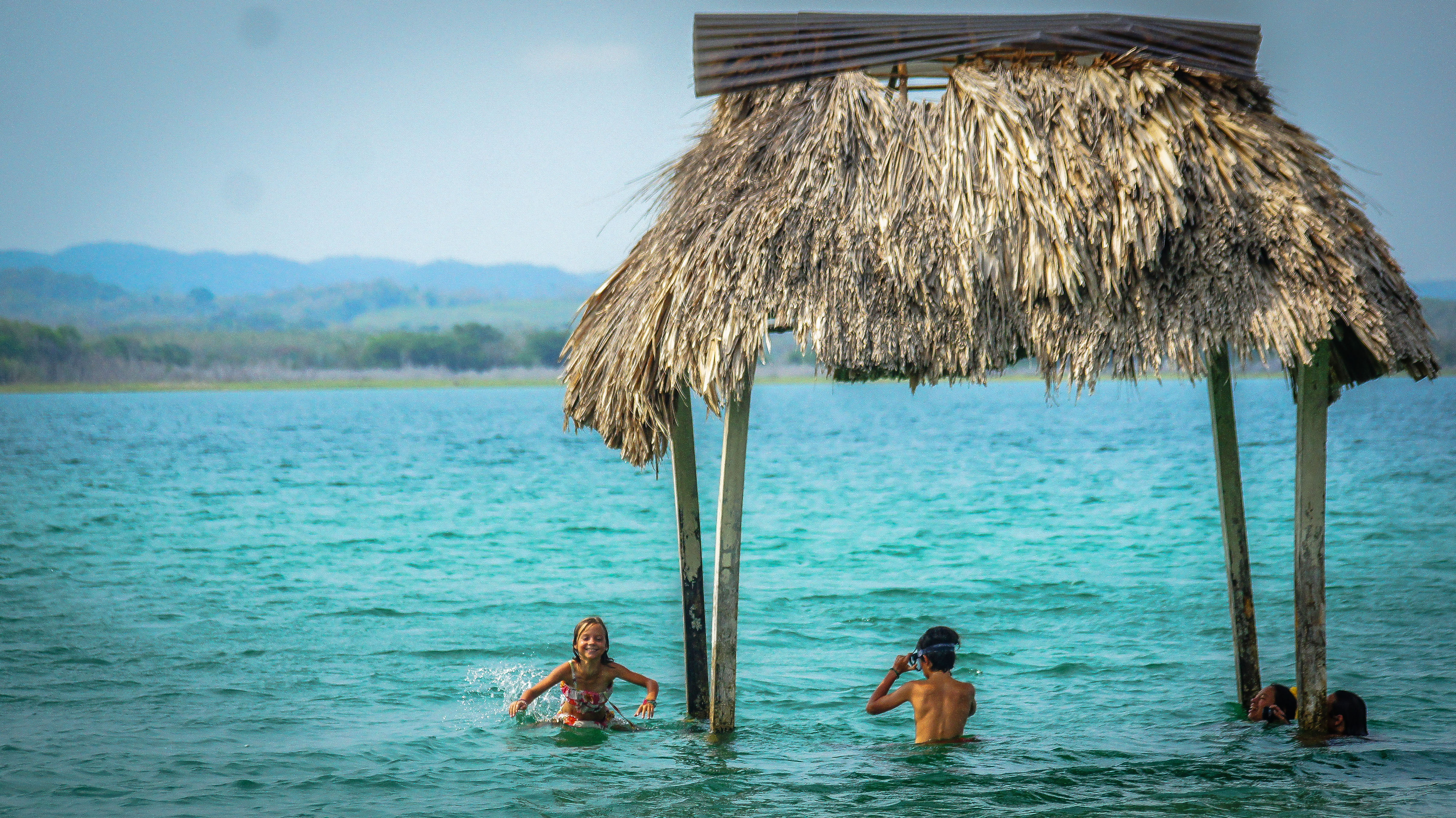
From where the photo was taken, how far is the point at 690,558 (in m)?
7.77

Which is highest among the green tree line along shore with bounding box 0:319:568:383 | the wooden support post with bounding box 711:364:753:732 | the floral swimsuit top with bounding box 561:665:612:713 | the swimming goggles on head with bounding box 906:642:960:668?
the green tree line along shore with bounding box 0:319:568:383

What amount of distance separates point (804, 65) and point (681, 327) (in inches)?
73.0

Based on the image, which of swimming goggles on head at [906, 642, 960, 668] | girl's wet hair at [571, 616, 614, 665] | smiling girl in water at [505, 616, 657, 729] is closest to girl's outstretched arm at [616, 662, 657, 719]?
smiling girl in water at [505, 616, 657, 729]

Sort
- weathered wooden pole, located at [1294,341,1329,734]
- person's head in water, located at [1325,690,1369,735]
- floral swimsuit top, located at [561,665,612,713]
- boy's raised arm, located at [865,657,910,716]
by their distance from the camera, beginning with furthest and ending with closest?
1. floral swimsuit top, located at [561,665,612,713]
2. person's head in water, located at [1325,690,1369,735]
3. boy's raised arm, located at [865,657,910,716]
4. weathered wooden pole, located at [1294,341,1329,734]

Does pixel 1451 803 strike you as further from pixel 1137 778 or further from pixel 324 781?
pixel 324 781

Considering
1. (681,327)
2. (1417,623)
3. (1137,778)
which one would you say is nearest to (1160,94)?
(681,327)

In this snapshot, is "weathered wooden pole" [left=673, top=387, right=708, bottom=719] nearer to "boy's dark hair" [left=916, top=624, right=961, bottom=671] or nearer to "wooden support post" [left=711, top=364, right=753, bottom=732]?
"wooden support post" [left=711, top=364, right=753, bottom=732]

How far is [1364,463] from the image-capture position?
1517 inches

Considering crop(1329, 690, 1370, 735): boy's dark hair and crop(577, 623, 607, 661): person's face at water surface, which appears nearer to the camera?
crop(1329, 690, 1370, 735): boy's dark hair

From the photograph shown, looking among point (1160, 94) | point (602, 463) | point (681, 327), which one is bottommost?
point (602, 463)

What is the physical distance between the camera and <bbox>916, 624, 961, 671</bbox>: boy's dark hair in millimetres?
7180

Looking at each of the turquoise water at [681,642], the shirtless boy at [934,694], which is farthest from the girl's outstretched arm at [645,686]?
the shirtless boy at [934,694]

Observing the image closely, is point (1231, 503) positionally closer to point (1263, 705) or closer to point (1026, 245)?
point (1263, 705)

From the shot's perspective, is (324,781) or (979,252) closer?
(979,252)
